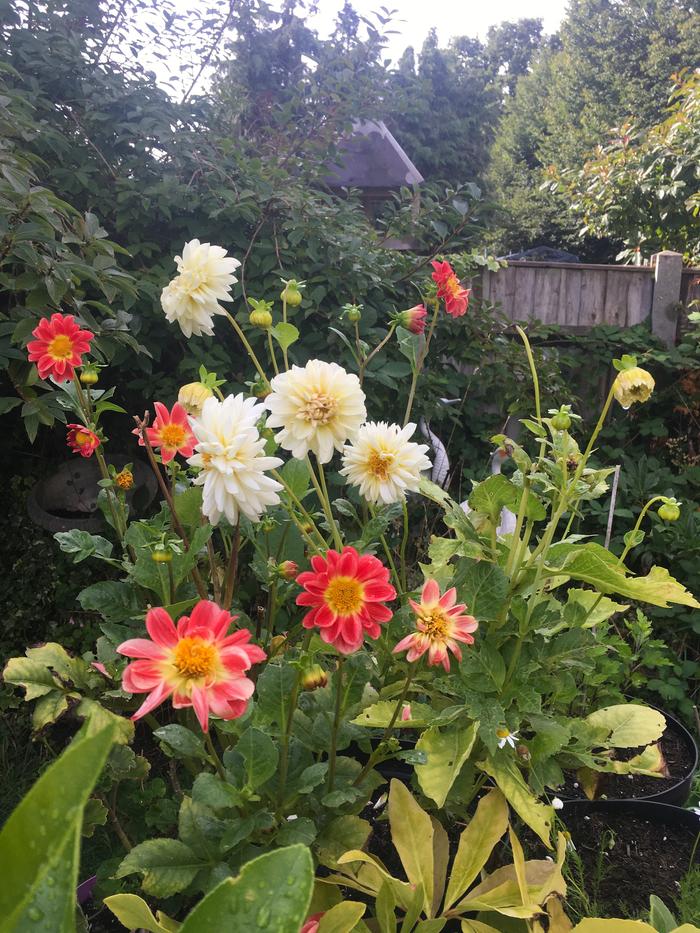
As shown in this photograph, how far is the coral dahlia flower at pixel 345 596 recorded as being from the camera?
26.5 inches

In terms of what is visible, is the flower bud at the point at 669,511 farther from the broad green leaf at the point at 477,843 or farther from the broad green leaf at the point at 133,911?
the broad green leaf at the point at 133,911

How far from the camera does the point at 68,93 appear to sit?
217 centimetres

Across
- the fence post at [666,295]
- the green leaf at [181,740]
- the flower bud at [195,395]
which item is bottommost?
the green leaf at [181,740]

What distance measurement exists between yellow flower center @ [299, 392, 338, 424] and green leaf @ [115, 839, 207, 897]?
1.78ft

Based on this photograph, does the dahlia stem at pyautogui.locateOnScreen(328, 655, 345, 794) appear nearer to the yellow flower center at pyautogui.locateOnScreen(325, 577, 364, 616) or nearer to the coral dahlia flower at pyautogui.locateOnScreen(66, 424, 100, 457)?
the yellow flower center at pyautogui.locateOnScreen(325, 577, 364, 616)

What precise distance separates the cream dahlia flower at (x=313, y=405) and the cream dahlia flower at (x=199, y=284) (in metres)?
0.22

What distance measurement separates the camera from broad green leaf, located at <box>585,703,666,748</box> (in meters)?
1.10

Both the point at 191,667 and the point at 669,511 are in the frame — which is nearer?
the point at 191,667

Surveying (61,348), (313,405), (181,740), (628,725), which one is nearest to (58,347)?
(61,348)

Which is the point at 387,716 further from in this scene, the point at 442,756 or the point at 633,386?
the point at 633,386

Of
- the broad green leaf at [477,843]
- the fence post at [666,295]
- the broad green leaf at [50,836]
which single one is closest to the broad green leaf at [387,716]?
the broad green leaf at [477,843]

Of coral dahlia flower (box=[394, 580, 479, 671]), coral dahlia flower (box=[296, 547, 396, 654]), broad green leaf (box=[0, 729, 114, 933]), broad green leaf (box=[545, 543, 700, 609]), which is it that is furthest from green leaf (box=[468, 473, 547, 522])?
broad green leaf (box=[0, 729, 114, 933])

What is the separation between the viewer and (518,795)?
90 cm

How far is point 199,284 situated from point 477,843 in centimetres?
85
